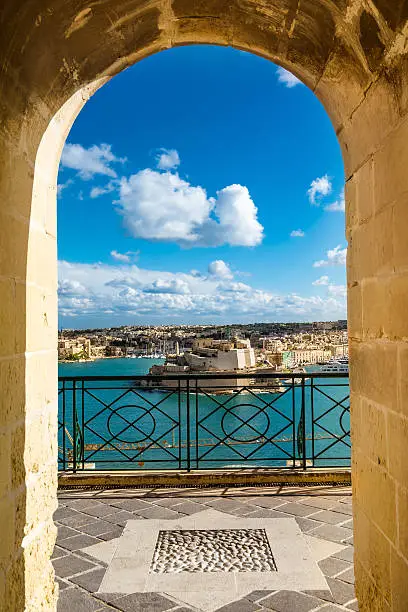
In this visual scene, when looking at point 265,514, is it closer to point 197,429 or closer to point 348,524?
point 348,524

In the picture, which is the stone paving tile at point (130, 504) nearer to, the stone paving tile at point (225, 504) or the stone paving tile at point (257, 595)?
the stone paving tile at point (225, 504)

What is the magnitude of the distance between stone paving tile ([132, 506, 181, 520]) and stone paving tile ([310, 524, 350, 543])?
1.10 meters

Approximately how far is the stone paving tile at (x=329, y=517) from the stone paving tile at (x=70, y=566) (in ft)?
5.82

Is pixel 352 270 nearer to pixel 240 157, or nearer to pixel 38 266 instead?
pixel 38 266

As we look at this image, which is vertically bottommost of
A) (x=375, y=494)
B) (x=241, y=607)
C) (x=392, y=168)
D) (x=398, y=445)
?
(x=241, y=607)

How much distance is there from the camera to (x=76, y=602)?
9.43 feet

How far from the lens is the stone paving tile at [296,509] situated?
4.20 meters

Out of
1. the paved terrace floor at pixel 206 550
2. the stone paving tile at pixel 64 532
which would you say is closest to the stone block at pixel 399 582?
the paved terrace floor at pixel 206 550

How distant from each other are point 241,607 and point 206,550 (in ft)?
2.35

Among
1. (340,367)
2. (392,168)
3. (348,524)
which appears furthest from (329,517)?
(340,367)

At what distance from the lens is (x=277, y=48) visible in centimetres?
256

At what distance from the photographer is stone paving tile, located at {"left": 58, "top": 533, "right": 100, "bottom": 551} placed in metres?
3.60

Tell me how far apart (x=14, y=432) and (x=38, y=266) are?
0.73 metres

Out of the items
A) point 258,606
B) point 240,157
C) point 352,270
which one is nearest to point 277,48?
point 352,270
